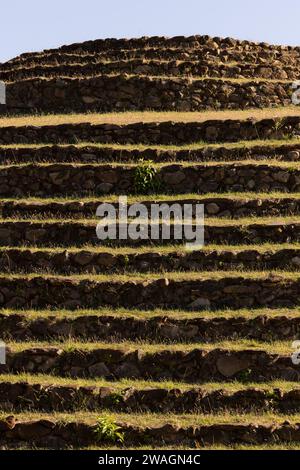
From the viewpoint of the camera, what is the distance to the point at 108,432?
11766mm

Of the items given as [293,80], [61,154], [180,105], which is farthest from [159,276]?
[293,80]

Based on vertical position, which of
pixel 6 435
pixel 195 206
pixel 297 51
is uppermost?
pixel 297 51

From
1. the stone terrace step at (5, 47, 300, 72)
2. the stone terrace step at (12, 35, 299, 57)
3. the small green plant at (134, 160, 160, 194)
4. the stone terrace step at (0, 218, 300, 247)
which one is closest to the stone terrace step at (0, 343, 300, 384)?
the stone terrace step at (0, 218, 300, 247)

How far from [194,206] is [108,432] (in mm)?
6503

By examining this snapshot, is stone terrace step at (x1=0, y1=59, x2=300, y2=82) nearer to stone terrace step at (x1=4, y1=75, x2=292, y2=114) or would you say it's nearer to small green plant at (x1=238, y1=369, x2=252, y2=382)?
stone terrace step at (x1=4, y1=75, x2=292, y2=114)

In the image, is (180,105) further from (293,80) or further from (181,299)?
(181,299)

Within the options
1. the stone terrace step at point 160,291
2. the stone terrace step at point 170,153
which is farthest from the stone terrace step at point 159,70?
the stone terrace step at point 160,291

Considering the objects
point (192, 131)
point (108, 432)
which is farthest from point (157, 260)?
point (192, 131)

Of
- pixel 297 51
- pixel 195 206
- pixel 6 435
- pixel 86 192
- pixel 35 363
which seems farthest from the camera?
pixel 297 51

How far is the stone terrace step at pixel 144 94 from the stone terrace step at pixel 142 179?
5.61 m

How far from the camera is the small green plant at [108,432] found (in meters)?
11.7

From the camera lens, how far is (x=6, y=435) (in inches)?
480

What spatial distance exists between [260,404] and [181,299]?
293 centimetres

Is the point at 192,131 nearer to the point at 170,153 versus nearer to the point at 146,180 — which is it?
the point at 170,153
